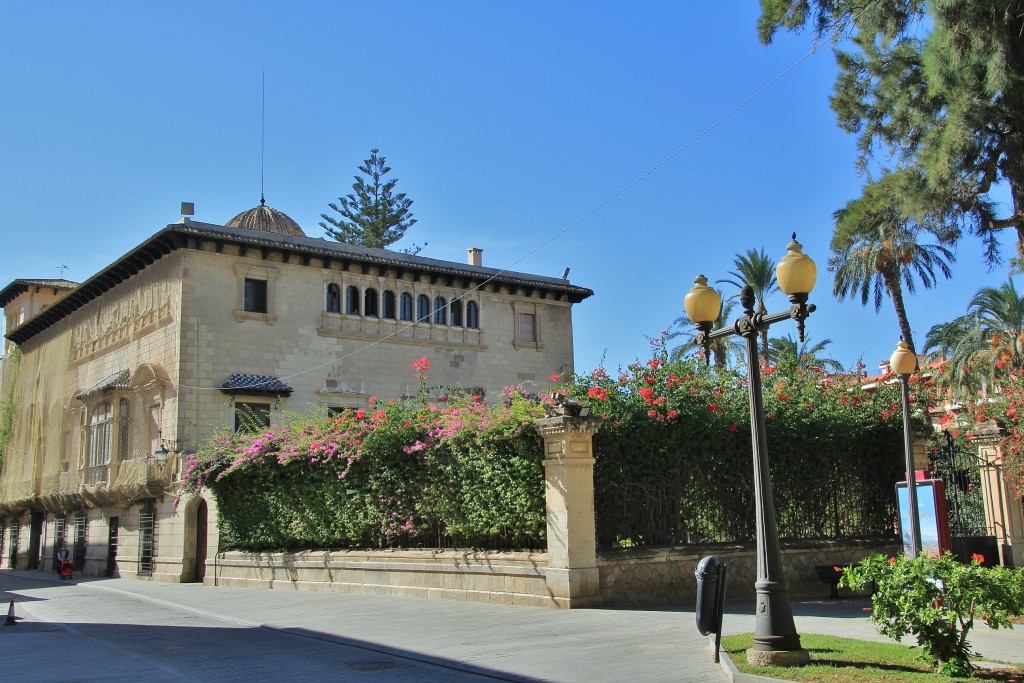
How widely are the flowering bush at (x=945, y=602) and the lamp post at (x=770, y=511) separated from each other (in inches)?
39.3

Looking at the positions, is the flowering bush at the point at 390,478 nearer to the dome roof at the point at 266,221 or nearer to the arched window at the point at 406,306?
the arched window at the point at 406,306

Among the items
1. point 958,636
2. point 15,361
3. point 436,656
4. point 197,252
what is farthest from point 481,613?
point 15,361

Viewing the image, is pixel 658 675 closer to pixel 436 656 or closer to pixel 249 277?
pixel 436 656

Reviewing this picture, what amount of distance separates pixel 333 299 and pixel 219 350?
4.73 m

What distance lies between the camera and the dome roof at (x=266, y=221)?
38812 millimetres

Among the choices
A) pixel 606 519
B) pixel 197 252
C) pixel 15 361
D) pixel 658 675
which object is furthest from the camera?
pixel 15 361

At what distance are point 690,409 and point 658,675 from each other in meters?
7.45

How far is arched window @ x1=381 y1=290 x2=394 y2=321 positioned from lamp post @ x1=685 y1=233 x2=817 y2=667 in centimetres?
2553

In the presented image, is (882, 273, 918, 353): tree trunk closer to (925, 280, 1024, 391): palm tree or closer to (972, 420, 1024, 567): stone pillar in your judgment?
(925, 280, 1024, 391): palm tree

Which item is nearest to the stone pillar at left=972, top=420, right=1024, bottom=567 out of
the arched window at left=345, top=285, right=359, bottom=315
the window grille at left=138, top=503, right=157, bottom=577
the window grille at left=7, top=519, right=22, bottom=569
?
the arched window at left=345, top=285, right=359, bottom=315

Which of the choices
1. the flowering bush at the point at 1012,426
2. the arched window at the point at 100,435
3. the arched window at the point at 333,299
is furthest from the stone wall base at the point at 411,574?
the arched window at the point at 100,435

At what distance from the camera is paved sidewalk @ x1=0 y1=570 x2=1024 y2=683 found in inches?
368

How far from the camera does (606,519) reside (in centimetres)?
1520

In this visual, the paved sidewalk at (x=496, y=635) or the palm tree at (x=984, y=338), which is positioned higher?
the palm tree at (x=984, y=338)
